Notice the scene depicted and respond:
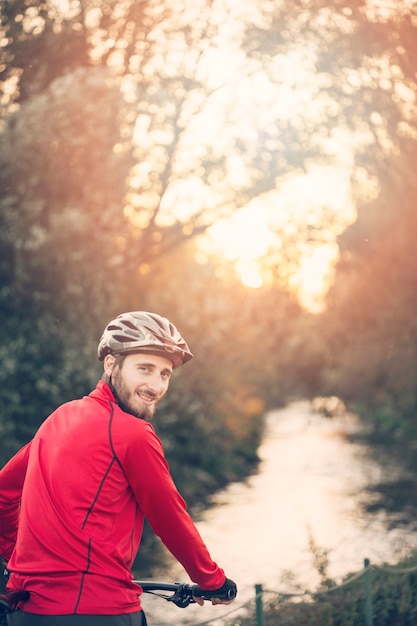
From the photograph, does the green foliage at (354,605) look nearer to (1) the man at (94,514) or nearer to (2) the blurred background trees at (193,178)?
(1) the man at (94,514)

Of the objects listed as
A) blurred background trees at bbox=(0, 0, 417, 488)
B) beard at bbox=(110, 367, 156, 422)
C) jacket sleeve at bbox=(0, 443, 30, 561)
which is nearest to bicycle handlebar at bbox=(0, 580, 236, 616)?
jacket sleeve at bbox=(0, 443, 30, 561)

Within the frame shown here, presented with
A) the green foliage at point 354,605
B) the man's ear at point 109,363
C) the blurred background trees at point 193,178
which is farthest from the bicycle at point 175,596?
the blurred background trees at point 193,178

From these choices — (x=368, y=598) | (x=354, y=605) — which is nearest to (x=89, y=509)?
(x=368, y=598)

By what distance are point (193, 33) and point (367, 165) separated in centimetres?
445

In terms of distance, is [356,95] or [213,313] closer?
[356,95]

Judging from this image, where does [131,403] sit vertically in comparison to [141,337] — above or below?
below

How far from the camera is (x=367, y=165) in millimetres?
14922

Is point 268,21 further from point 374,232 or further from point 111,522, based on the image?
point 111,522

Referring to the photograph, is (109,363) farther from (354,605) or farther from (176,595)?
(354,605)

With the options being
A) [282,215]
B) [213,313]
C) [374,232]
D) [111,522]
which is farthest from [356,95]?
[111,522]

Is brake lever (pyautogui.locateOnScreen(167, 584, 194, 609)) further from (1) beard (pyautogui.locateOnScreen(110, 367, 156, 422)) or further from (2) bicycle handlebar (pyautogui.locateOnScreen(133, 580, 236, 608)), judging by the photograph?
(1) beard (pyautogui.locateOnScreen(110, 367, 156, 422))

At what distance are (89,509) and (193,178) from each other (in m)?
16.0

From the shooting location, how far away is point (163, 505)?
2752 mm

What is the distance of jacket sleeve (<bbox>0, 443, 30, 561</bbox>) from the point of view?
3029 millimetres
